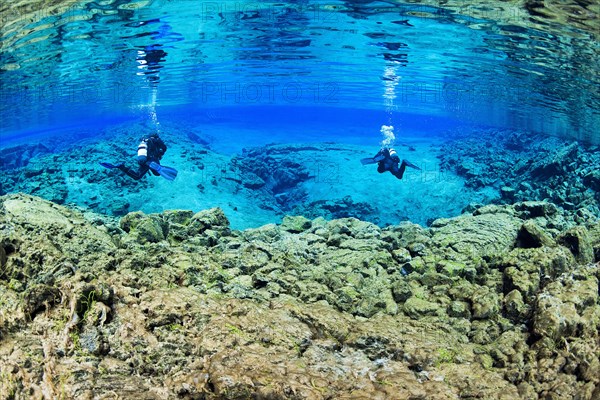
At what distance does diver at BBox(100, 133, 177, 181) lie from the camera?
1072 centimetres

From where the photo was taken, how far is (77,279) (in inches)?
152

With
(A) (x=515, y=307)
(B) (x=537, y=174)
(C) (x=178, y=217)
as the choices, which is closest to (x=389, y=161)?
(C) (x=178, y=217)

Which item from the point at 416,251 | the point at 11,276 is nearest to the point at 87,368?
the point at 11,276

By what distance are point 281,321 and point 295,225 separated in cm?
609

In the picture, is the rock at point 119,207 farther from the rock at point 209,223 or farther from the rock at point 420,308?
the rock at point 420,308

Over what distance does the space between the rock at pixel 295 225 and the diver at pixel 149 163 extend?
3.27 meters

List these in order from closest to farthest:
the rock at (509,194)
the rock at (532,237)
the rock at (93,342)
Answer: the rock at (93,342), the rock at (532,237), the rock at (509,194)

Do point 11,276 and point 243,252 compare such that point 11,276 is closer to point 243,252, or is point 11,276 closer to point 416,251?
point 243,252

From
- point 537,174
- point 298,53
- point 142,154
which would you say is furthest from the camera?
point 298,53

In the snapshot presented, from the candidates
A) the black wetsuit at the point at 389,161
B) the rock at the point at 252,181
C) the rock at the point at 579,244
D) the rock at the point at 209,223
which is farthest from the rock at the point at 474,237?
the rock at the point at 252,181

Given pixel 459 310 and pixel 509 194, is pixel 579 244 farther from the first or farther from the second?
pixel 509 194

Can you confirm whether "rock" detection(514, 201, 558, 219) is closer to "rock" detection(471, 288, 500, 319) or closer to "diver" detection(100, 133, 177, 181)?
"rock" detection(471, 288, 500, 319)

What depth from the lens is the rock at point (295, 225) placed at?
9.95 m

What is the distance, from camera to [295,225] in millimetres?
10070
